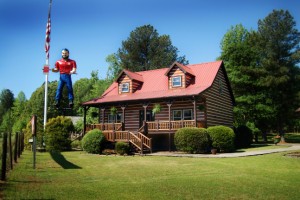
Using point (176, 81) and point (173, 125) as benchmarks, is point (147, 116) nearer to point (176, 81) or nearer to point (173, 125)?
point (176, 81)

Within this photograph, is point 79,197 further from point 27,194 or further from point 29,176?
point 29,176

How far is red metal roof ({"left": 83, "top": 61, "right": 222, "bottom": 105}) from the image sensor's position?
27312mm

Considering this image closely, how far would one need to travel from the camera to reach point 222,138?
2327cm

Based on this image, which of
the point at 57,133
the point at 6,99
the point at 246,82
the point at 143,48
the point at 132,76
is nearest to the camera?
the point at 57,133

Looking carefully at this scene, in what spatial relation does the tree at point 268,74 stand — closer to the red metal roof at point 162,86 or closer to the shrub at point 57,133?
the red metal roof at point 162,86

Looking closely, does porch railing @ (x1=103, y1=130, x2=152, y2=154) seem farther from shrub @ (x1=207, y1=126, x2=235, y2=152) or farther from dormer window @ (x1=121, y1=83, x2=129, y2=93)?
dormer window @ (x1=121, y1=83, x2=129, y2=93)

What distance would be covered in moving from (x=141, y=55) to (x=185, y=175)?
44437 millimetres

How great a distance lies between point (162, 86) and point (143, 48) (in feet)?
84.4

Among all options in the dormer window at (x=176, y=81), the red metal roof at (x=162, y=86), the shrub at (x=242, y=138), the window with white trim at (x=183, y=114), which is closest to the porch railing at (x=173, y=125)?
the red metal roof at (x=162, y=86)

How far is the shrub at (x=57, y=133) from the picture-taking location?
84.7 feet

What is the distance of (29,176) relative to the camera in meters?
10.9

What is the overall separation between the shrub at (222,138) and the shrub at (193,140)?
0.74 meters

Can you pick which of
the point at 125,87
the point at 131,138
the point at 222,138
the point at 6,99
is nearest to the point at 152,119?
the point at 125,87

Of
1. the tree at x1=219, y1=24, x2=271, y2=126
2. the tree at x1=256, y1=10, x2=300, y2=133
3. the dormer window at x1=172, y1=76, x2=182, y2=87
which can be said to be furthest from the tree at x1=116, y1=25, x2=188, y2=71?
the dormer window at x1=172, y1=76, x2=182, y2=87
